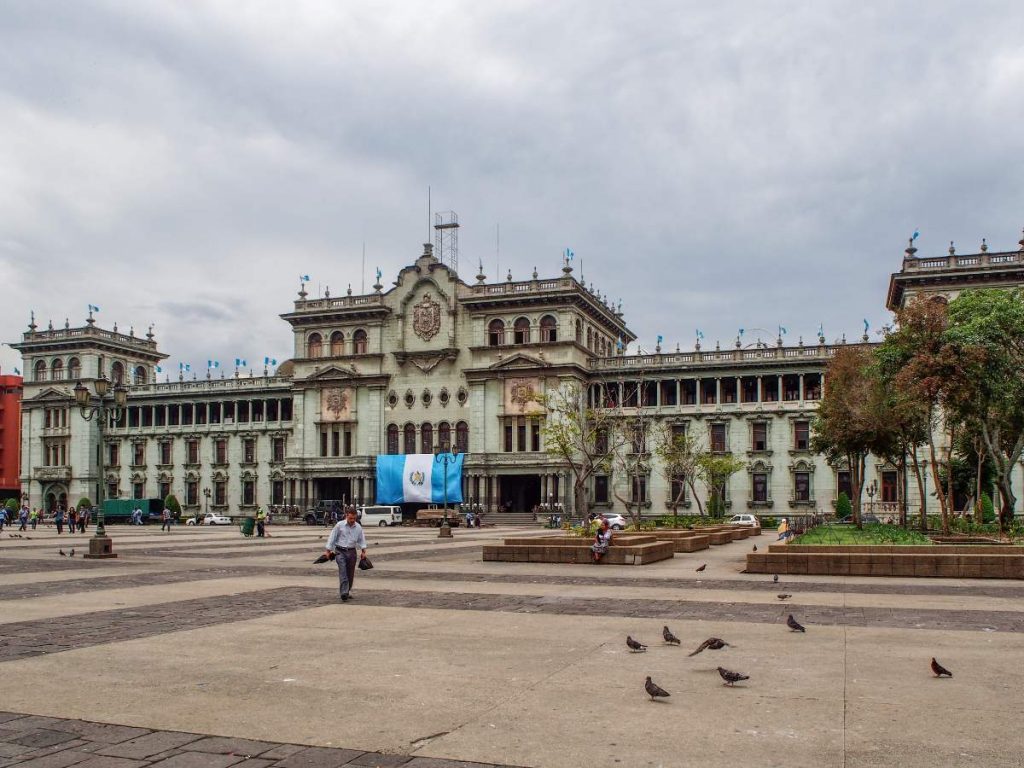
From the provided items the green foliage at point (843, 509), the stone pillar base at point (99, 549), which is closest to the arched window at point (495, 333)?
the green foliage at point (843, 509)

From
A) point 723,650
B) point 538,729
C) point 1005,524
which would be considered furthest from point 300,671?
point 1005,524

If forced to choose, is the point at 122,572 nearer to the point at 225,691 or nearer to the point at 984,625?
the point at 225,691

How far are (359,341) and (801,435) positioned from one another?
36.7 meters

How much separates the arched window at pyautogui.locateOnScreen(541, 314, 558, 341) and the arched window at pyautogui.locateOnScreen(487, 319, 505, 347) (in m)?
3.46

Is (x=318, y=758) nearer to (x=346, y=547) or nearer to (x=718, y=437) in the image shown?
(x=346, y=547)

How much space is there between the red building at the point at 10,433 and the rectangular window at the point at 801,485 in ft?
259

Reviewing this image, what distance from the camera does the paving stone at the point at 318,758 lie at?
22.1ft

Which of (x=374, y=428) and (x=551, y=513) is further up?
(x=374, y=428)

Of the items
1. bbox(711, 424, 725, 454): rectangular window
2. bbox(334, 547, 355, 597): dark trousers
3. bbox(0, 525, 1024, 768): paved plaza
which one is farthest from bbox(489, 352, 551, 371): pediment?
bbox(334, 547, 355, 597): dark trousers

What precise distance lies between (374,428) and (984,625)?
6949cm

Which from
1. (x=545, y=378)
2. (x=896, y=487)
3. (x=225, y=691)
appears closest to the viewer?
(x=225, y=691)

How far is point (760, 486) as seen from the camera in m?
72.8

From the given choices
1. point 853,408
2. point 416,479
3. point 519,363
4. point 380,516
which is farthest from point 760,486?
point 853,408

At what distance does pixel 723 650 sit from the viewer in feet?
37.0
